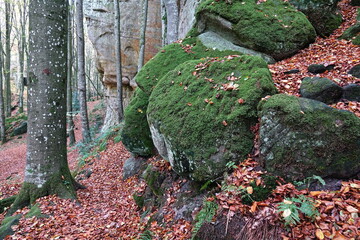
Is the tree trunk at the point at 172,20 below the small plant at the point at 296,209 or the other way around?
the other way around

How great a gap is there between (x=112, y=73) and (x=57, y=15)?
1131cm

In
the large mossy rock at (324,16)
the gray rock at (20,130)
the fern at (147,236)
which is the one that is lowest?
the gray rock at (20,130)

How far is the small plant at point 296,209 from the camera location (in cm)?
219

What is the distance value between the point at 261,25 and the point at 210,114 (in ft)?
12.3

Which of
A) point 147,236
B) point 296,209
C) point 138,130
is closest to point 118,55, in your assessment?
point 138,130

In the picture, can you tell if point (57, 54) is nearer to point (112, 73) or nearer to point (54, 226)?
point (54, 226)

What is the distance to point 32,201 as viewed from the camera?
15.9 ft

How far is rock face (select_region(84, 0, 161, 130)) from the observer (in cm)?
1564

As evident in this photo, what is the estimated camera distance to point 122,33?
51.8ft

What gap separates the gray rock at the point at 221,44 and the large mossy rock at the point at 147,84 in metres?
0.18

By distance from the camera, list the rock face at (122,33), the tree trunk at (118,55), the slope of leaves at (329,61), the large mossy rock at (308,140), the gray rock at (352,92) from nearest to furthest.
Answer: the large mossy rock at (308,140), the gray rock at (352,92), the slope of leaves at (329,61), the tree trunk at (118,55), the rock face at (122,33)

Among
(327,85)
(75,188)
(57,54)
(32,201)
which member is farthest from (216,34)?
(32,201)

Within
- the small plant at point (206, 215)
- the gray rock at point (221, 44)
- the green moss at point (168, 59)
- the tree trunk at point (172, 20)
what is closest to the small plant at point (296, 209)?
the small plant at point (206, 215)

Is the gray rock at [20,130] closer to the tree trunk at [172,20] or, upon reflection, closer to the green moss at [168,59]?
the tree trunk at [172,20]
